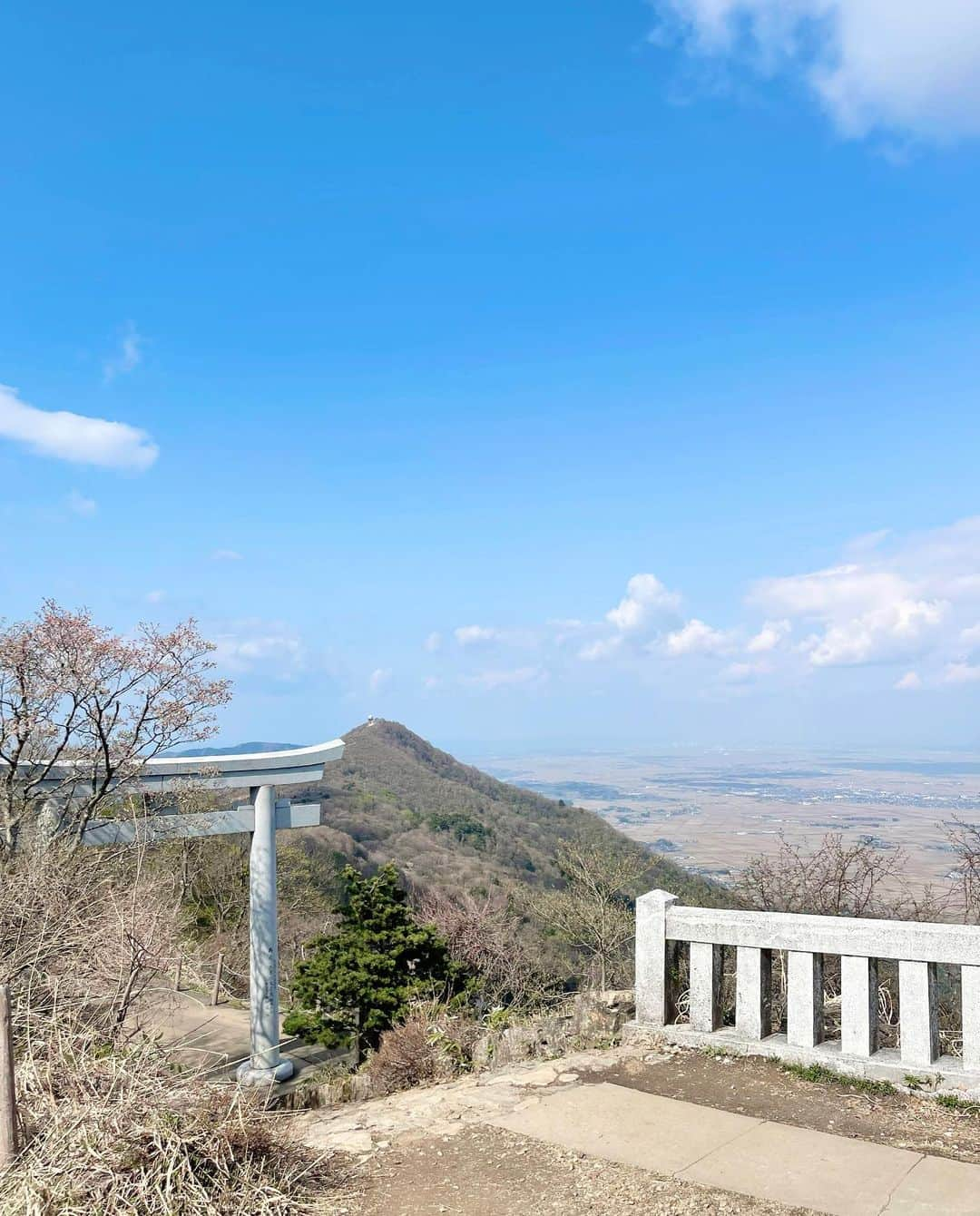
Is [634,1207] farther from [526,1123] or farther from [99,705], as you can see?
[99,705]

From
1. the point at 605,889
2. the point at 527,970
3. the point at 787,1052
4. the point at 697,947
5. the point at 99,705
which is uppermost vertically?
the point at 99,705

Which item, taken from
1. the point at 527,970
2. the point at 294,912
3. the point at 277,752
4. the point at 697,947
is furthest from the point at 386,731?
the point at 697,947

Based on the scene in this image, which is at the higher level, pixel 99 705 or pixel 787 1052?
pixel 99 705

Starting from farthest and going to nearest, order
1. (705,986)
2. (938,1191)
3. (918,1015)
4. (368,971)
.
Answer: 1. (368,971)
2. (705,986)
3. (918,1015)
4. (938,1191)

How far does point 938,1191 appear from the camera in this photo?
12.9ft

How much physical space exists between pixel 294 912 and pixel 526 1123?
2210 centimetres

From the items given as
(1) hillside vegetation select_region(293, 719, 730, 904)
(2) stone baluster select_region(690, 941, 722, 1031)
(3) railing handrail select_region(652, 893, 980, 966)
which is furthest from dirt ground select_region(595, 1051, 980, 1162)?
(1) hillside vegetation select_region(293, 719, 730, 904)

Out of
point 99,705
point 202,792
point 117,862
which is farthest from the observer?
point 202,792

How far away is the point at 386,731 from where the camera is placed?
76.6 metres

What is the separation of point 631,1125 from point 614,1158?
487mm

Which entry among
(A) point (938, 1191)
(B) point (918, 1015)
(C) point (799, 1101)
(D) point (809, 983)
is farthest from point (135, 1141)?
(B) point (918, 1015)

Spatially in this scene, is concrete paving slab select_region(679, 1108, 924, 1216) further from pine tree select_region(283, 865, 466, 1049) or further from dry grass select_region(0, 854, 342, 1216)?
pine tree select_region(283, 865, 466, 1049)

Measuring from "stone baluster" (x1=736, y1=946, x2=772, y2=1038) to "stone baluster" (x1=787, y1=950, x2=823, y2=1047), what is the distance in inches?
7.8

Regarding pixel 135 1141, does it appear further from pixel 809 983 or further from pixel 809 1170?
pixel 809 983
